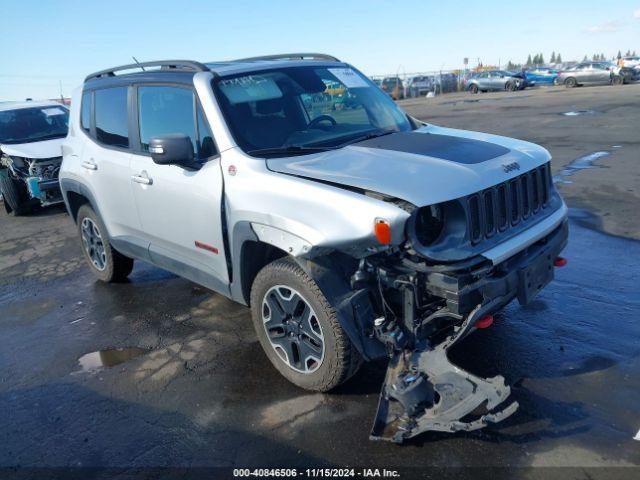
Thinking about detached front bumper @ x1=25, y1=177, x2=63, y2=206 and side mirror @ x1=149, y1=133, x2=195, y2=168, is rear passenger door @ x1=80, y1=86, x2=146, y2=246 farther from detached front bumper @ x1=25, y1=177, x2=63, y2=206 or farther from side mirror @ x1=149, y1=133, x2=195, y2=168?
detached front bumper @ x1=25, y1=177, x2=63, y2=206

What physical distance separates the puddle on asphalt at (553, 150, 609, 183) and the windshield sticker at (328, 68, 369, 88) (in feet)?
17.2

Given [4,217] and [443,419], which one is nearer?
[443,419]

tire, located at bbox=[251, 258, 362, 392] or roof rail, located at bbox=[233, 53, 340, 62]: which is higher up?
roof rail, located at bbox=[233, 53, 340, 62]

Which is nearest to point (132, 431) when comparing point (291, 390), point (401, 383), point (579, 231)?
point (291, 390)

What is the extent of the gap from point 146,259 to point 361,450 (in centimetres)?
285

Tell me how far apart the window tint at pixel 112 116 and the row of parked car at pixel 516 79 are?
87.3ft

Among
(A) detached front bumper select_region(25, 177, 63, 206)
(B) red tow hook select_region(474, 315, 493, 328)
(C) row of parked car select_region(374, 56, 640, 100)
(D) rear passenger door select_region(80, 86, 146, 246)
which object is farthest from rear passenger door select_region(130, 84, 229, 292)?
(C) row of parked car select_region(374, 56, 640, 100)

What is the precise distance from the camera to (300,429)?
3.34 meters

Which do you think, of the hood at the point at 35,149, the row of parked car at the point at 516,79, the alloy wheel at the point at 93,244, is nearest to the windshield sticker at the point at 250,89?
the alloy wheel at the point at 93,244

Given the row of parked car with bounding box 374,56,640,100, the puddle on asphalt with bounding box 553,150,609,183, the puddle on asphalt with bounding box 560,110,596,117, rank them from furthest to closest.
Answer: the row of parked car with bounding box 374,56,640,100, the puddle on asphalt with bounding box 560,110,596,117, the puddle on asphalt with bounding box 553,150,609,183

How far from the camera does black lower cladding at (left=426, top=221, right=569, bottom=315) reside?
9.60 ft

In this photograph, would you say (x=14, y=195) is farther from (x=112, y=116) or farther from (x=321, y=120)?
(x=321, y=120)

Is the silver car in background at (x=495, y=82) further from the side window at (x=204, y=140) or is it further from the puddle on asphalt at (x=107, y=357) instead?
the puddle on asphalt at (x=107, y=357)

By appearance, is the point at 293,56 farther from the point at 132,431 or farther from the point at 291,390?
the point at 132,431
